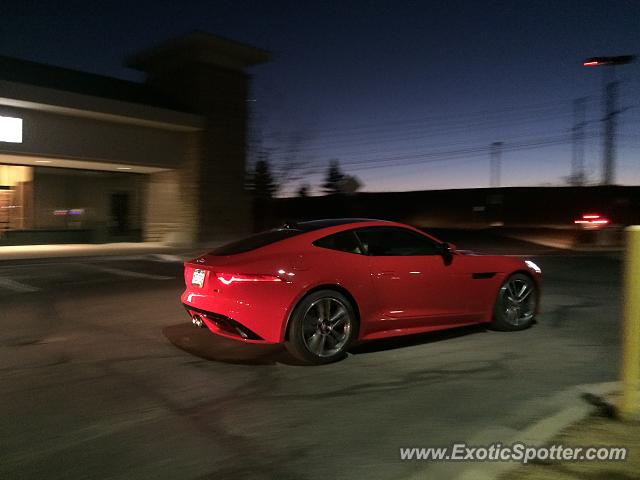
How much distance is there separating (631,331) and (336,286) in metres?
2.78

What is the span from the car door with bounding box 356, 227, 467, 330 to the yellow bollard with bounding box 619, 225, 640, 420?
2569 mm

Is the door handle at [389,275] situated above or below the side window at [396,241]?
below

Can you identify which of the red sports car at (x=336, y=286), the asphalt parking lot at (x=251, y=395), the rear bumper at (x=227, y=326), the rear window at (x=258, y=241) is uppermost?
the rear window at (x=258, y=241)

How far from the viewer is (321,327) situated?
6047 mm

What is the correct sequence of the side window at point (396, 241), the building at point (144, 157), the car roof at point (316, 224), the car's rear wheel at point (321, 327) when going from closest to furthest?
the car's rear wheel at point (321, 327)
the car roof at point (316, 224)
the side window at point (396, 241)
the building at point (144, 157)

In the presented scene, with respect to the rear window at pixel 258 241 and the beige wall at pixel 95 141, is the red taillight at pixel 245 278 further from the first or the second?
the beige wall at pixel 95 141

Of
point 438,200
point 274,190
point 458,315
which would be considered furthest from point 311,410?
point 438,200

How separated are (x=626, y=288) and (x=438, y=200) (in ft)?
144

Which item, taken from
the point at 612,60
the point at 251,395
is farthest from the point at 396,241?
the point at 612,60

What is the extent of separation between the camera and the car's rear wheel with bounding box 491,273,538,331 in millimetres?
7418

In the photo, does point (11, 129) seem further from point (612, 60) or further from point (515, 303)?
point (612, 60)

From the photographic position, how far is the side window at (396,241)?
6.68 meters

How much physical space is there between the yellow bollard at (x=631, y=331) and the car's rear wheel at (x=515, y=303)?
311cm

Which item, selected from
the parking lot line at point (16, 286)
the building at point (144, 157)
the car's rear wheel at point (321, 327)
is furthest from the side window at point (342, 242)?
the building at point (144, 157)
